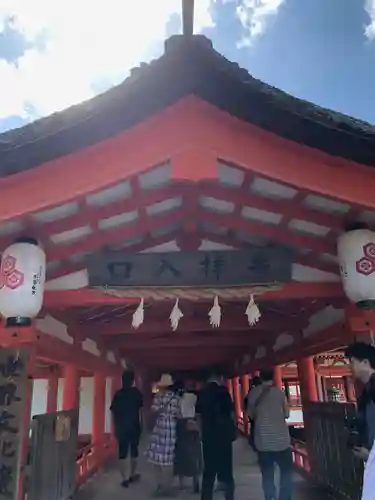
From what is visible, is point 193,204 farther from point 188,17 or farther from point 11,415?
point 11,415

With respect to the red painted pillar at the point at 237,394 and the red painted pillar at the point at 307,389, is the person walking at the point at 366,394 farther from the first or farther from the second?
the red painted pillar at the point at 237,394

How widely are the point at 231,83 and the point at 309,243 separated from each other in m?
2.09

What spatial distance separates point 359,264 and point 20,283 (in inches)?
120

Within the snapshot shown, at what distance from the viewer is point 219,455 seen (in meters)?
5.21

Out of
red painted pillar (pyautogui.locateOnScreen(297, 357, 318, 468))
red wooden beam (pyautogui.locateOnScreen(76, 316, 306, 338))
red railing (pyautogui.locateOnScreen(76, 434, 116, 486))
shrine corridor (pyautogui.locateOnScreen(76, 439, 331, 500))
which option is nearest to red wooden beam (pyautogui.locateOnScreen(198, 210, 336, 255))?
red wooden beam (pyautogui.locateOnScreen(76, 316, 306, 338))

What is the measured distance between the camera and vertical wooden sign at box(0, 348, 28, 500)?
14.3ft

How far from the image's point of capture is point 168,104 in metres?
3.54

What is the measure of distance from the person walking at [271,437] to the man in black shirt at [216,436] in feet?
1.04

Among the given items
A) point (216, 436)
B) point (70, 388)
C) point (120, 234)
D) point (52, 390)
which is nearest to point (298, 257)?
point (120, 234)

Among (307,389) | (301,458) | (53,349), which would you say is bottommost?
(301,458)

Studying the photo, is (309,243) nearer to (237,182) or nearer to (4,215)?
(237,182)

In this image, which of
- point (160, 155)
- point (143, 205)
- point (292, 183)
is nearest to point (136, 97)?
point (160, 155)

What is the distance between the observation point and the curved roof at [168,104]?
3.41m

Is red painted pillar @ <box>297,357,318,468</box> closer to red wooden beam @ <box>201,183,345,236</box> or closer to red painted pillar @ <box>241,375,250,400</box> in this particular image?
red wooden beam @ <box>201,183,345,236</box>
